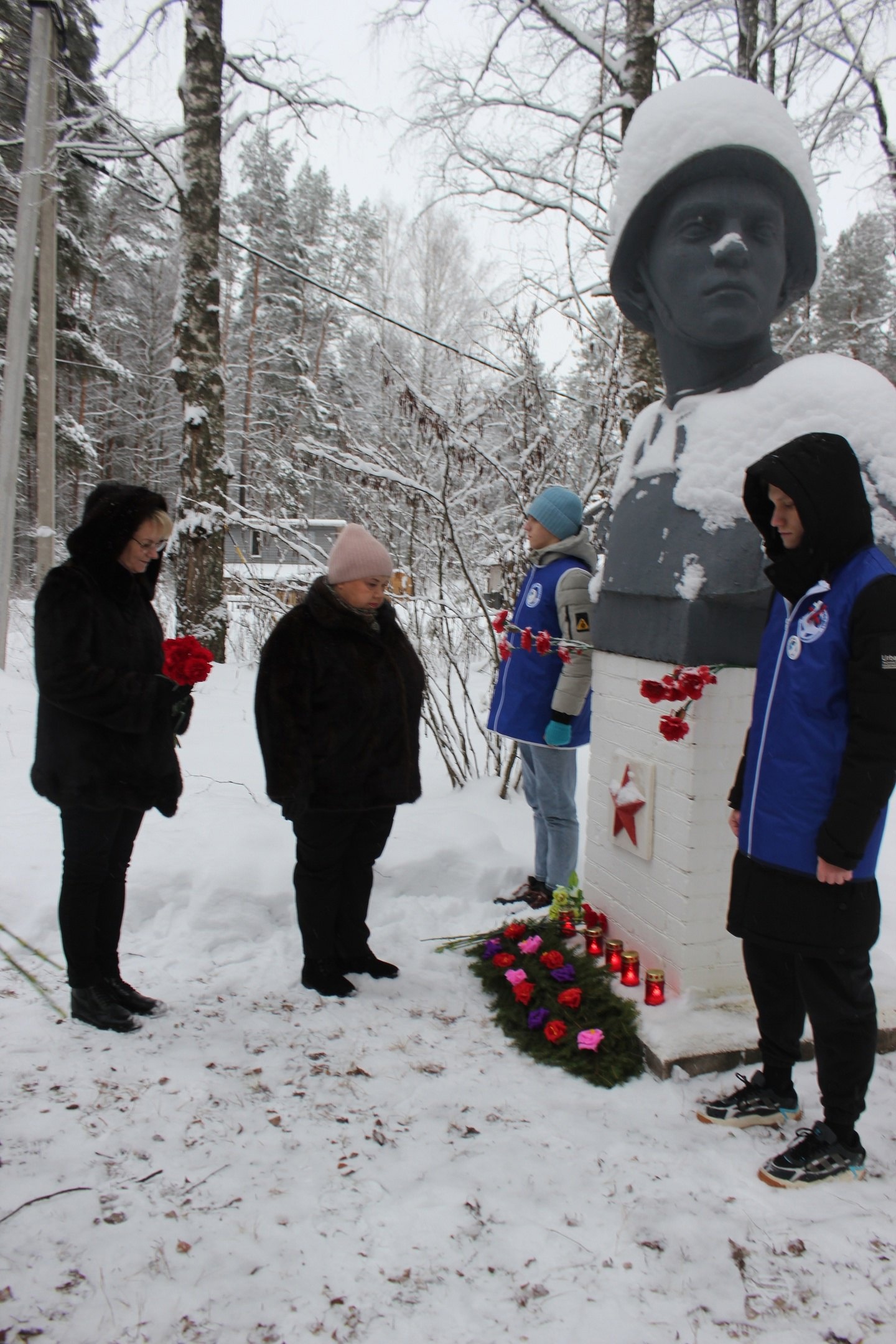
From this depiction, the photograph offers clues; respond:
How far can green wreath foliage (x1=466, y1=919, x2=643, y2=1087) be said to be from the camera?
7.85 ft

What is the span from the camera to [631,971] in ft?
8.86

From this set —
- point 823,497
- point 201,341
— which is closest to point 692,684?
point 823,497

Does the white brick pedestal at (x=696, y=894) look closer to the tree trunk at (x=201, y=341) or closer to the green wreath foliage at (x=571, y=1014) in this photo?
the green wreath foliage at (x=571, y=1014)

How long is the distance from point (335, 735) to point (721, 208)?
2.06 metres

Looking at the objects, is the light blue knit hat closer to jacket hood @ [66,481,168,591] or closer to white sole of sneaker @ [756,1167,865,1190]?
jacket hood @ [66,481,168,591]

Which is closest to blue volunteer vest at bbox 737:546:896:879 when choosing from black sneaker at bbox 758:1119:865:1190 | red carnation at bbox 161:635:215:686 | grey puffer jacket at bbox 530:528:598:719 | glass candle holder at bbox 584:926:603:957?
black sneaker at bbox 758:1119:865:1190

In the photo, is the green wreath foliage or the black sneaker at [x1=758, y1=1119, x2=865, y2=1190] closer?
the black sneaker at [x1=758, y1=1119, x2=865, y2=1190]

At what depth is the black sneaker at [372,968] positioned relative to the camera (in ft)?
9.75

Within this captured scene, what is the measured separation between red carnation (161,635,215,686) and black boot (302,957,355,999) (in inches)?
42.5

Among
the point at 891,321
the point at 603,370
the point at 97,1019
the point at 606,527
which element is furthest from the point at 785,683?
the point at 891,321

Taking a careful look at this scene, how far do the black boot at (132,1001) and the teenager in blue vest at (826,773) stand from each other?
189 centimetres

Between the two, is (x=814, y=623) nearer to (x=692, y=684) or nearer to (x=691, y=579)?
(x=692, y=684)

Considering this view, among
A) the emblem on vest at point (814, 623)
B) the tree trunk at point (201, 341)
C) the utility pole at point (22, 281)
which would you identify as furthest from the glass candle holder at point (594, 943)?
the utility pole at point (22, 281)

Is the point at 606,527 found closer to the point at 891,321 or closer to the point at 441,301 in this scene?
the point at 891,321
